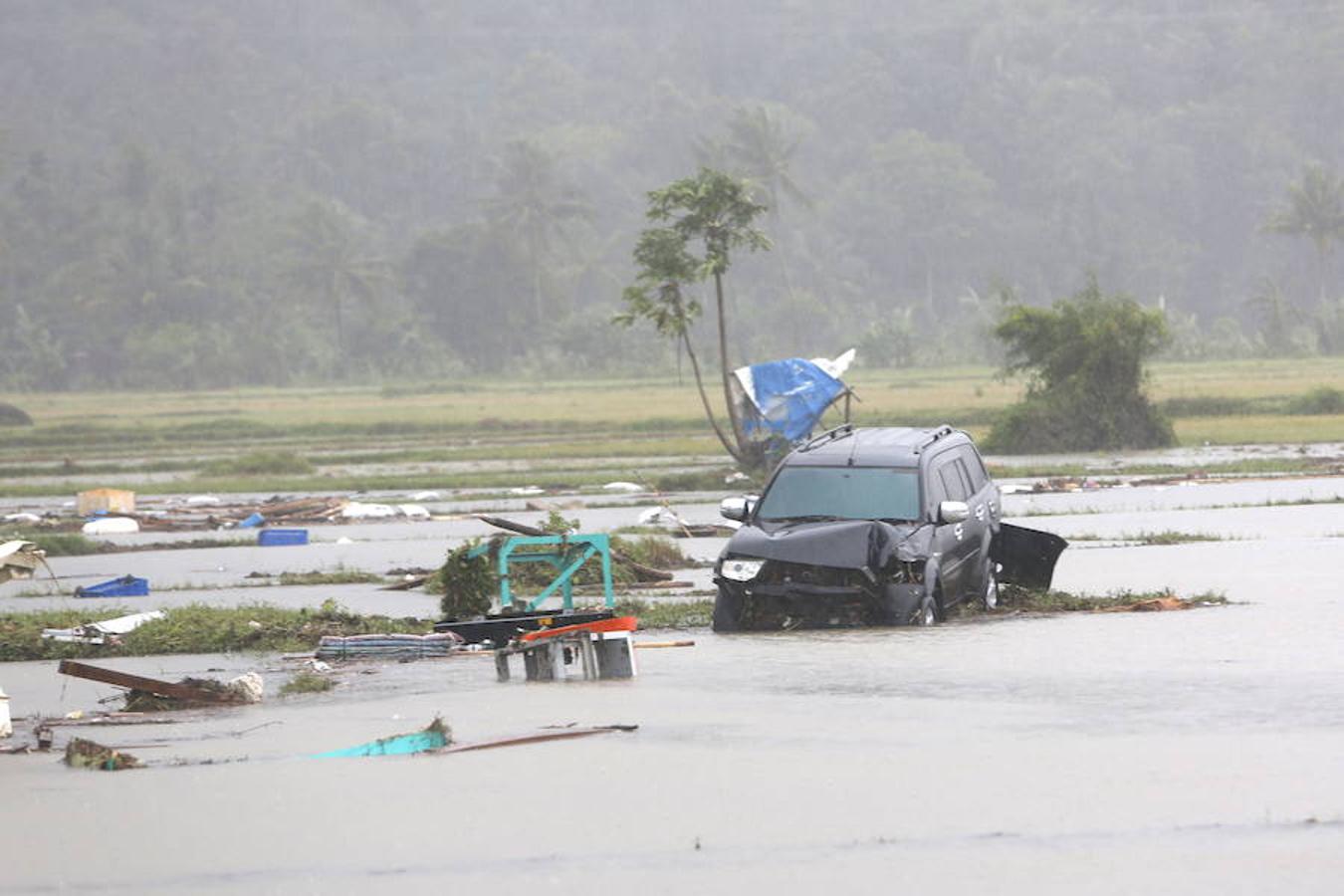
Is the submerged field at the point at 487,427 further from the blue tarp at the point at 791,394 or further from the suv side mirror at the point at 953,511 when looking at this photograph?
the suv side mirror at the point at 953,511

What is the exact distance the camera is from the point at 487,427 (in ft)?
235

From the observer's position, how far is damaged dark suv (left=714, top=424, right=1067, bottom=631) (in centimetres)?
1739

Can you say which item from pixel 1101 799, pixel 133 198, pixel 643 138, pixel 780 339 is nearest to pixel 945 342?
pixel 780 339

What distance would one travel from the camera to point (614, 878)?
936 cm

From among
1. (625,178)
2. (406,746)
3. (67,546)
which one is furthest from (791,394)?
(625,178)

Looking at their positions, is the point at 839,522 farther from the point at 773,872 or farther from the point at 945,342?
the point at 945,342

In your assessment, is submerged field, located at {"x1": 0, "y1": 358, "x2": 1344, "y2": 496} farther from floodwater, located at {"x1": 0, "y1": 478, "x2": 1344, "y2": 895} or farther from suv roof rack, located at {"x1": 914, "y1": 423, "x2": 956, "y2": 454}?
floodwater, located at {"x1": 0, "y1": 478, "x2": 1344, "y2": 895}

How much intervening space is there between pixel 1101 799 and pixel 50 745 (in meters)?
6.42

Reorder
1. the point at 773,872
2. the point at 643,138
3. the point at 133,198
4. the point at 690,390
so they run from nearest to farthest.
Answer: the point at 773,872 → the point at 690,390 → the point at 133,198 → the point at 643,138

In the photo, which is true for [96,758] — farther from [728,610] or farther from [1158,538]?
[1158,538]

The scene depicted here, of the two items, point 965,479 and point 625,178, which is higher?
point 625,178

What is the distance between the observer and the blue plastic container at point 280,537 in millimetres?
31484

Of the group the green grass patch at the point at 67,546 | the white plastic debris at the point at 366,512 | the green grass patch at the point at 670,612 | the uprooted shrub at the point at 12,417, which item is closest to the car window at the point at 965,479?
the green grass patch at the point at 670,612

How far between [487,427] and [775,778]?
60746 millimetres
